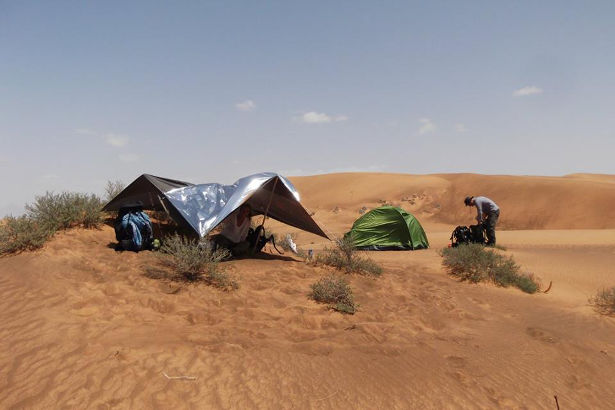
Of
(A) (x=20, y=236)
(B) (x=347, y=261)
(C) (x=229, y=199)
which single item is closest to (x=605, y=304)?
(B) (x=347, y=261)

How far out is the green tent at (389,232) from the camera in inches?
482

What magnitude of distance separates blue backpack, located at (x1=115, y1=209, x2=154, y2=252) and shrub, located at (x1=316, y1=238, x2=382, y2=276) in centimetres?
353

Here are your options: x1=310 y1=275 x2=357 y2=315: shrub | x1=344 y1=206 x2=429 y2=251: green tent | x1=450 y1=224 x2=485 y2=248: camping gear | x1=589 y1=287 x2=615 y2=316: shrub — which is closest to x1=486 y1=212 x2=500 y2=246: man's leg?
x1=450 y1=224 x2=485 y2=248: camping gear

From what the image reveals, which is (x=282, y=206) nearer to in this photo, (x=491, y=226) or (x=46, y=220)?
(x=46, y=220)

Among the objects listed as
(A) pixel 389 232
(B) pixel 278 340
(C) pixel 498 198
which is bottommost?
(B) pixel 278 340

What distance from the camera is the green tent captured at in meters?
12.2

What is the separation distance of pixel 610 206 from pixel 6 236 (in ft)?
83.7

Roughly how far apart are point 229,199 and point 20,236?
→ 141 inches

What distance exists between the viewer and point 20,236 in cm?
645

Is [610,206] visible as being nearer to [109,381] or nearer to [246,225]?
[246,225]

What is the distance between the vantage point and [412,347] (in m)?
4.17

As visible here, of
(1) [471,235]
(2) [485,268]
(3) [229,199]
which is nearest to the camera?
(3) [229,199]

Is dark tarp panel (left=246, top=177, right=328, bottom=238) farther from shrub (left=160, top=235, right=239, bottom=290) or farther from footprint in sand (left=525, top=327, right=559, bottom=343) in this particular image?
footprint in sand (left=525, top=327, right=559, bottom=343)

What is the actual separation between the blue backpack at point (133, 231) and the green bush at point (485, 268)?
6560mm
